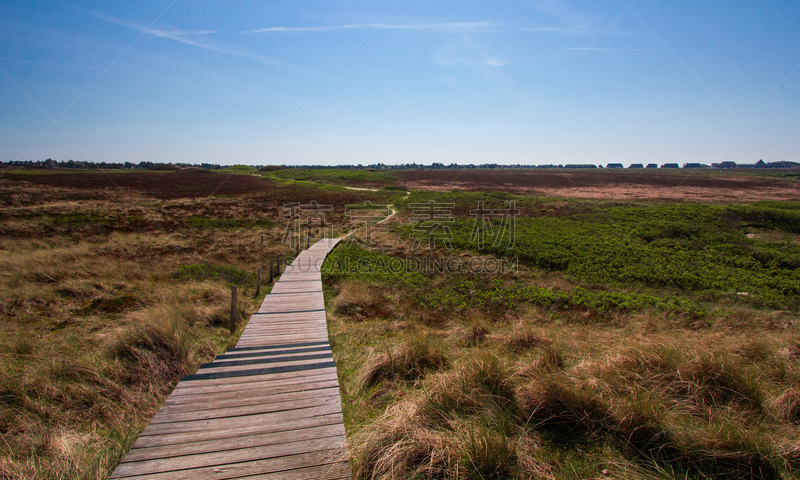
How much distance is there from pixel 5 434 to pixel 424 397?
5.05 meters

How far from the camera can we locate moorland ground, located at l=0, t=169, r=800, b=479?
3445 mm

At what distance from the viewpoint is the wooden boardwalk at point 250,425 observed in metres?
3.13

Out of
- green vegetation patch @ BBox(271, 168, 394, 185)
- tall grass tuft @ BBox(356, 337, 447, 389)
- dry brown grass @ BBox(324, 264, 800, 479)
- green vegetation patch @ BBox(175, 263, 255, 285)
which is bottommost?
green vegetation patch @ BBox(175, 263, 255, 285)

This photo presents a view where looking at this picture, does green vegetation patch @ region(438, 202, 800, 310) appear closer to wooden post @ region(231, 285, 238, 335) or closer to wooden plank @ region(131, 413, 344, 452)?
wooden plank @ region(131, 413, 344, 452)

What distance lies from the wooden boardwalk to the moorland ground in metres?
0.42

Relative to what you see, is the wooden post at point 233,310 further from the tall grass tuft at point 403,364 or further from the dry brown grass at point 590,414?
the tall grass tuft at point 403,364

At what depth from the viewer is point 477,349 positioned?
5.37 meters

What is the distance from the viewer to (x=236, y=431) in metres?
3.62

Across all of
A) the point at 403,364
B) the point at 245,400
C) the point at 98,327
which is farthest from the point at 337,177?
the point at 245,400

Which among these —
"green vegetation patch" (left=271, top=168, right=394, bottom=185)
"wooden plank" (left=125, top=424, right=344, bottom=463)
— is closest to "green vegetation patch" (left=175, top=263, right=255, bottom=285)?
"wooden plank" (left=125, top=424, right=344, bottom=463)

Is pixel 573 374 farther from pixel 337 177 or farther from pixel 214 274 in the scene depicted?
pixel 337 177

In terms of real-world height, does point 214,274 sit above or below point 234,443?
below

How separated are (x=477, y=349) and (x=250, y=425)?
3.46 m

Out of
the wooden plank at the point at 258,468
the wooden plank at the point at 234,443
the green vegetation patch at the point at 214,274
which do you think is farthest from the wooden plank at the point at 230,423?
the green vegetation patch at the point at 214,274
